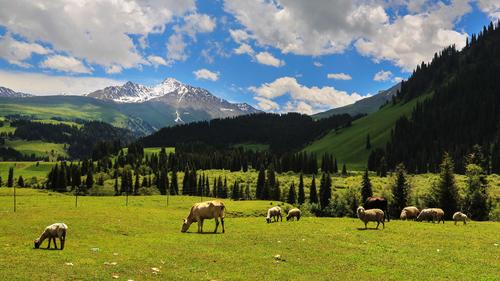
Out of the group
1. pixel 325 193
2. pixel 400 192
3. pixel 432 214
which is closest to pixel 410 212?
pixel 432 214

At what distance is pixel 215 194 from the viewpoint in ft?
573

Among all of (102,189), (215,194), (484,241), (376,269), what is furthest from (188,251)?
(102,189)

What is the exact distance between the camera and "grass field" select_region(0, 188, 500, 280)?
21.3 meters

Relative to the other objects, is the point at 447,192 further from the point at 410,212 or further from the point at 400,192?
the point at 410,212

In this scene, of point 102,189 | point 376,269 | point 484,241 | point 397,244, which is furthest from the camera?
point 102,189

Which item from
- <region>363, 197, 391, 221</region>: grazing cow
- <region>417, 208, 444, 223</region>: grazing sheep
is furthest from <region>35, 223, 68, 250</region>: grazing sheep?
<region>417, 208, 444, 223</region>: grazing sheep

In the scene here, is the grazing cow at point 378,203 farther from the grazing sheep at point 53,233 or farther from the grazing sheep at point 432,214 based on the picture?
the grazing sheep at point 53,233

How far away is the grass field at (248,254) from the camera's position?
21.3 meters

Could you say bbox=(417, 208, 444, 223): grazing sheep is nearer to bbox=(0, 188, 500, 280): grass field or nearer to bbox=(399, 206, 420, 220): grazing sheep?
bbox=(399, 206, 420, 220): grazing sheep

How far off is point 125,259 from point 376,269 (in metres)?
→ 15.4

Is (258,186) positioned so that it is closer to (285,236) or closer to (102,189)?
Answer: (102,189)

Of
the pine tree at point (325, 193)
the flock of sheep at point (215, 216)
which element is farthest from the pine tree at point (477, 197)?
the pine tree at point (325, 193)

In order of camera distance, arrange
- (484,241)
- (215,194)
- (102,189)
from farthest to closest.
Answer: (102,189) < (215,194) < (484,241)

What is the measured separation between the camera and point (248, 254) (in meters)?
27.0
